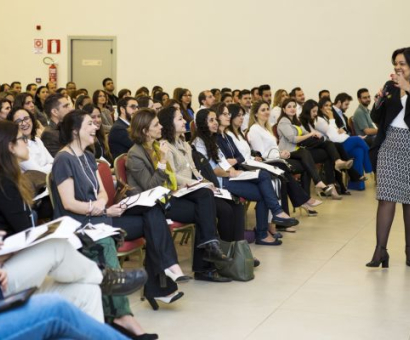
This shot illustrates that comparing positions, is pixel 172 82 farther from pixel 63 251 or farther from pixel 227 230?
pixel 63 251

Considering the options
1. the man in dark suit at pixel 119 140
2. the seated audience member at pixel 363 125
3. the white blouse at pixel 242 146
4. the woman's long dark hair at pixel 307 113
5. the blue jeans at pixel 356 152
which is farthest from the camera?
the seated audience member at pixel 363 125

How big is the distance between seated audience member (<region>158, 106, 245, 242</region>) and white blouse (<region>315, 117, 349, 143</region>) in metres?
4.36

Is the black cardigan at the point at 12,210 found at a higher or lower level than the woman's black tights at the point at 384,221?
higher

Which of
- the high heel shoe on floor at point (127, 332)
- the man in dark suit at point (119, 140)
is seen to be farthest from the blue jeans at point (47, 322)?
the man in dark suit at point (119, 140)

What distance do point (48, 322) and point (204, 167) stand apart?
3.57 meters

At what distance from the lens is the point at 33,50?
16.4m

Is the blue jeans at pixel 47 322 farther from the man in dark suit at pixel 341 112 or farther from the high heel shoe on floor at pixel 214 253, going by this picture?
the man in dark suit at pixel 341 112

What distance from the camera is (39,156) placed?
5.86m

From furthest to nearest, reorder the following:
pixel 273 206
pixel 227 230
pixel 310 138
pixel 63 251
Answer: pixel 310 138 < pixel 273 206 < pixel 227 230 < pixel 63 251

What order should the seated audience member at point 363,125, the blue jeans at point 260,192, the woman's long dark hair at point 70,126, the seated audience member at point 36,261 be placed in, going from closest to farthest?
the seated audience member at point 36,261 < the woman's long dark hair at point 70,126 < the blue jeans at point 260,192 < the seated audience member at point 363,125

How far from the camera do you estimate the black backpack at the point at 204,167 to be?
20.8ft

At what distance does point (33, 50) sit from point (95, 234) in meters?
13.0

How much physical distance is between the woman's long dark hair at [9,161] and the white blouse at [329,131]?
6.95 meters

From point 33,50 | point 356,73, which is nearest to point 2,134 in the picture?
point 356,73
